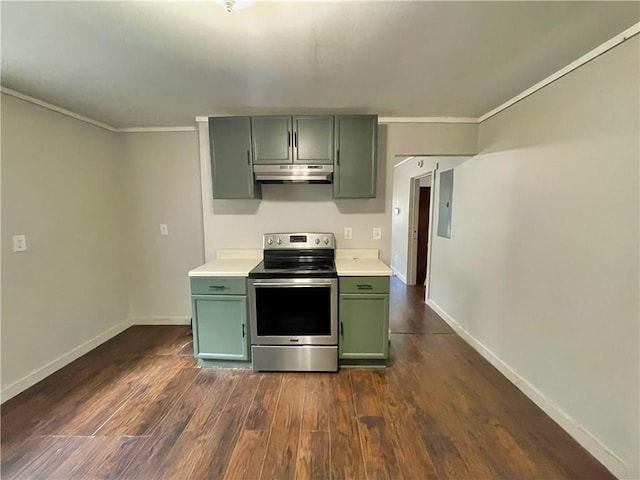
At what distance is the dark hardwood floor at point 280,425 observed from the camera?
62.2 inches

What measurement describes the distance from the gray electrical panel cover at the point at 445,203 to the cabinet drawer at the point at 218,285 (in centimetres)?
251

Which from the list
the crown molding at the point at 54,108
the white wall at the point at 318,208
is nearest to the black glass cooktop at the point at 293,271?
the white wall at the point at 318,208

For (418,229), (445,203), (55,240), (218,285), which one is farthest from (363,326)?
(418,229)

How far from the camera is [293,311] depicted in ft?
8.20

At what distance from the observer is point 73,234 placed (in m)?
Answer: 2.69

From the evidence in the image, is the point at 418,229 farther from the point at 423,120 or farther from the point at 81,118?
the point at 81,118

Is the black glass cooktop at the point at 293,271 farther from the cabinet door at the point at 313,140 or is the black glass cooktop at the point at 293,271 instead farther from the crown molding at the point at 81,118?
the crown molding at the point at 81,118

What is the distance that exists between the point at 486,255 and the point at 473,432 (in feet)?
4.94

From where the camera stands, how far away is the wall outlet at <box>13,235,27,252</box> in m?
2.19

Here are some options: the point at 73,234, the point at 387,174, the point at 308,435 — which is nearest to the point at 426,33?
the point at 387,174

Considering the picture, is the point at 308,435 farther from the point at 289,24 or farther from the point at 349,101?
the point at 349,101

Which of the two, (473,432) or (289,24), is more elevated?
(289,24)

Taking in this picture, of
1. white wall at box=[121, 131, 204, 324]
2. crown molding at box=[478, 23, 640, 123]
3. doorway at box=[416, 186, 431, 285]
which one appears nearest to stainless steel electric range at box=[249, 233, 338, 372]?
white wall at box=[121, 131, 204, 324]

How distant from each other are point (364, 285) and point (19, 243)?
8.92 feet
